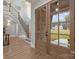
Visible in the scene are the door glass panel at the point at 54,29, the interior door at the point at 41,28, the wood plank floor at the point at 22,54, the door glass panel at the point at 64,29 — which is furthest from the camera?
the interior door at the point at 41,28

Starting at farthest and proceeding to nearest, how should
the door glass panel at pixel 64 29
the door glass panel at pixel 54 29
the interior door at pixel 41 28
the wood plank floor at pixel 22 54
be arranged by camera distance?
the interior door at pixel 41 28
the wood plank floor at pixel 22 54
the door glass panel at pixel 54 29
the door glass panel at pixel 64 29

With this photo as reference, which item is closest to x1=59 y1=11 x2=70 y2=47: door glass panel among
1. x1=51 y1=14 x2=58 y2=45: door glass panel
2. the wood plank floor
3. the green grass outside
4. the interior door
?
the green grass outside

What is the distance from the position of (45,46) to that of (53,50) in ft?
2.33

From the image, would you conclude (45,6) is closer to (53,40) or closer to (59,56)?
(53,40)

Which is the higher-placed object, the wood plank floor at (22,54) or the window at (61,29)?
the window at (61,29)

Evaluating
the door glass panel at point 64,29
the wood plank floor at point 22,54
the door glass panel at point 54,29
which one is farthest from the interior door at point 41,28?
the door glass panel at point 64,29

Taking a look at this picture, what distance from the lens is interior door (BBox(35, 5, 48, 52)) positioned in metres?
4.97

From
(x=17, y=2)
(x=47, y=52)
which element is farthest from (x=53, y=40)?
(x=17, y=2)

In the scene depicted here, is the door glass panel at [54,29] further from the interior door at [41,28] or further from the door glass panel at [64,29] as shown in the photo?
the interior door at [41,28]

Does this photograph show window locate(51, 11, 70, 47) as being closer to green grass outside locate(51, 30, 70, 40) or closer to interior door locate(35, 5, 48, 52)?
green grass outside locate(51, 30, 70, 40)

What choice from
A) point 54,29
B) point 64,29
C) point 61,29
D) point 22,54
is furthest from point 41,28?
point 64,29

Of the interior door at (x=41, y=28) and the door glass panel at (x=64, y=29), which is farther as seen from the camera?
the interior door at (x=41, y=28)

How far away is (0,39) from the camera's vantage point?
779 mm

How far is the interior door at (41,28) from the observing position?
4.97 m
